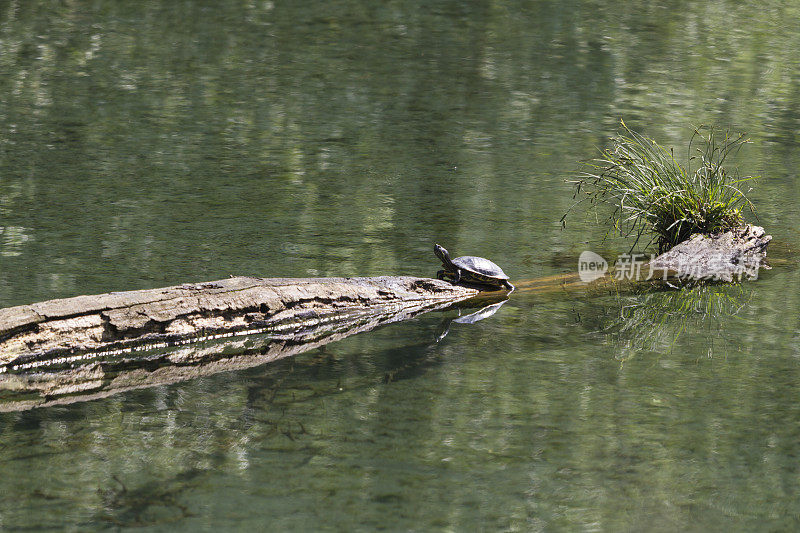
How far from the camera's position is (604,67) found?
362 inches

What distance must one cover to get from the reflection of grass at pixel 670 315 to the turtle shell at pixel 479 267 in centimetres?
50

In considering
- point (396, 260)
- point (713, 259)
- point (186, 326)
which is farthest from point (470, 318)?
point (713, 259)

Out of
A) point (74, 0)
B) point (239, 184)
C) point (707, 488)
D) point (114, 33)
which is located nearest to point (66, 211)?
point (239, 184)

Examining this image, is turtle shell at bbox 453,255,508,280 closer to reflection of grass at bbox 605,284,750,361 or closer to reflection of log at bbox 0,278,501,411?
reflection of log at bbox 0,278,501,411

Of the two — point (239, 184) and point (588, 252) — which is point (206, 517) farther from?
point (239, 184)

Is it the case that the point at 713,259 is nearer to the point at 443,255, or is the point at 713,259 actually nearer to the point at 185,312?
the point at 443,255

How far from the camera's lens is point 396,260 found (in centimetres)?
439

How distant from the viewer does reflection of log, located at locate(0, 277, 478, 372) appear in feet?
10.3

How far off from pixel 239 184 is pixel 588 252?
7.10 feet

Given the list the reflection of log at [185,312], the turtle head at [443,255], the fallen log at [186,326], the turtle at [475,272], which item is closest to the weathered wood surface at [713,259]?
the fallen log at [186,326]

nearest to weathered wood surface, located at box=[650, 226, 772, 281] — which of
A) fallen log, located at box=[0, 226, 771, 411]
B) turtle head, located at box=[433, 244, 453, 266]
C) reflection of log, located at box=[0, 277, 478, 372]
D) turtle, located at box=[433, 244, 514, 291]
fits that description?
fallen log, located at box=[0, 226, 771, 411]

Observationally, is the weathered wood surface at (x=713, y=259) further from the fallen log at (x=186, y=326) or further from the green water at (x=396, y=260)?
the fallen log at (x=186, y=326)

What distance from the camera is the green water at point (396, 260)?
2.43m

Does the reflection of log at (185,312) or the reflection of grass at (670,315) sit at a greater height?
the reflection of log at (185,312)
